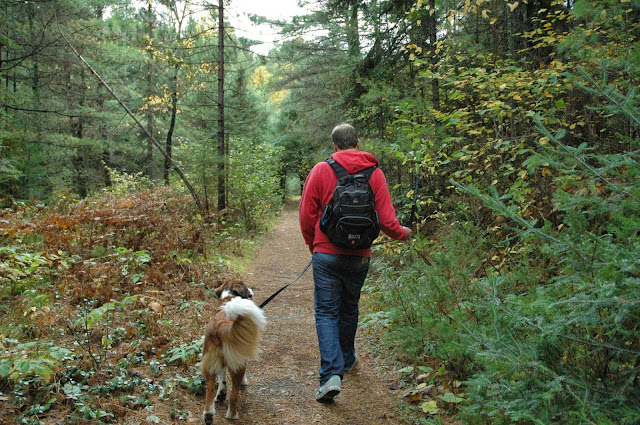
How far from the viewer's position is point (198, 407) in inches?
147

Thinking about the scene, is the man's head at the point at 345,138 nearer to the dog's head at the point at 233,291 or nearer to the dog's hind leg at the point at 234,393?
the dog's head at the point at 233,291

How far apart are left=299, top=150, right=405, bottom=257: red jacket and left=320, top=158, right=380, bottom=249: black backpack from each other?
102mm

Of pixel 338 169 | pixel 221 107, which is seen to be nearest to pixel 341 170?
pixel 338 169

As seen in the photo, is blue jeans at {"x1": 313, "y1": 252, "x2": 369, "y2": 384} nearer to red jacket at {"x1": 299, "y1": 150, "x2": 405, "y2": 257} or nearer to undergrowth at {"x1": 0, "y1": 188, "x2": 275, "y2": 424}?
red jacket at {"x1": 299, "y1": 150, "x2": 405, "y2": 257}

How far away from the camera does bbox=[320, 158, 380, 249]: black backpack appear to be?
371 cm

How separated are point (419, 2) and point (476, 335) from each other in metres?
5.18

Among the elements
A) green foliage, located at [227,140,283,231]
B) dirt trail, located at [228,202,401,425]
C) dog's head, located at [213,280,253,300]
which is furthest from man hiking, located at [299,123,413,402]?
green foliage, located at [227,140,283,231]

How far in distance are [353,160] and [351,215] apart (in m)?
0.55

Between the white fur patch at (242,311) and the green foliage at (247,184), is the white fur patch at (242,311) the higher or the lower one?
the lower one

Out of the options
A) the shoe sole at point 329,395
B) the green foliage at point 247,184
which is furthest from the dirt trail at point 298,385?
the green foliage at point 247,184

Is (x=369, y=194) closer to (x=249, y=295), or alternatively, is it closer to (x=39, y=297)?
(x=249, y=295)

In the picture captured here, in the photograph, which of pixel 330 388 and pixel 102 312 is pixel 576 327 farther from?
pixel 102 312

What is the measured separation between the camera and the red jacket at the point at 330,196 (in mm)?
3914

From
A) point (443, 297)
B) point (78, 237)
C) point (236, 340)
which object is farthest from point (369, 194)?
point (78, 237)
